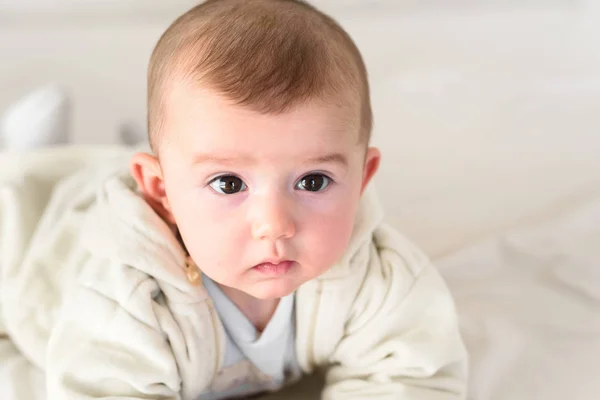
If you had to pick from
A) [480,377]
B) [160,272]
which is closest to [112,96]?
[160,272]

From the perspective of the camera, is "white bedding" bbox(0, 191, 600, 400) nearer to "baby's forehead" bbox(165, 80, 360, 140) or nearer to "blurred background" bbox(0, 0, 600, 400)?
"blurred background" bbox(0, 0, 600, 400)

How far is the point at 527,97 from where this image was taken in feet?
4.34

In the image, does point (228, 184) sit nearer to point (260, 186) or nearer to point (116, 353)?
point (260, 186)

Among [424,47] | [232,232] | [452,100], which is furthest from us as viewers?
[424,47]

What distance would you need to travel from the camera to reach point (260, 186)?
0.64 metres

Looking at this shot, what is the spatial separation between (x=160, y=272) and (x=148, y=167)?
0.10 meters

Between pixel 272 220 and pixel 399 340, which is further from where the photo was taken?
pixel 399 340

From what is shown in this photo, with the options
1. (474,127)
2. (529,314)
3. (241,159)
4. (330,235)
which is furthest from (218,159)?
(474,127)

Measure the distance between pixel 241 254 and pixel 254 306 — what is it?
15 cm

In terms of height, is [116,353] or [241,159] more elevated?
[241,159]

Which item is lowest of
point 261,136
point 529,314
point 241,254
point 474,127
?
point 529,314

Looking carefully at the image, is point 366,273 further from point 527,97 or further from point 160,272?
point 527,97

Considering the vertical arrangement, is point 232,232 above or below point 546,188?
above

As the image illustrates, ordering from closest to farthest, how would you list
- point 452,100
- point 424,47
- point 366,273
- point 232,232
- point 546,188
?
point 232,232, point 366,273, point 546,188, point 452,100, point 424,47
